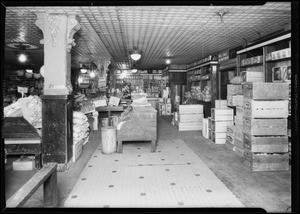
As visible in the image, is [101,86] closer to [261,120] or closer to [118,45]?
[118,45]

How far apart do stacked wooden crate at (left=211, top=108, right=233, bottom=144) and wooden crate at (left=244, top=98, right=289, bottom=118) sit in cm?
213

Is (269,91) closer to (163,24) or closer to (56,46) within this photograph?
(163,24)

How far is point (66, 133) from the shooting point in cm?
446

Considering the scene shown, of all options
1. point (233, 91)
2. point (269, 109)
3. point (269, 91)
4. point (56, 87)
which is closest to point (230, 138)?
point (269, 109)

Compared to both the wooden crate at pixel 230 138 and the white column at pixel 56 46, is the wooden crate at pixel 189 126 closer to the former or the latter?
the wooden crate at pixel 230 138

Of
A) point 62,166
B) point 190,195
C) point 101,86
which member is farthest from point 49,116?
point 101,86

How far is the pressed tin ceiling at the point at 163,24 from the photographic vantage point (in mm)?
4520

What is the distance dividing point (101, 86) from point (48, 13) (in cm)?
691

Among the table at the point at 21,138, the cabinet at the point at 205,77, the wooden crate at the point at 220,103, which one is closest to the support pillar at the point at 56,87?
the table at the point at 21,138

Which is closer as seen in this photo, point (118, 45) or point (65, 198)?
point (65, 198)

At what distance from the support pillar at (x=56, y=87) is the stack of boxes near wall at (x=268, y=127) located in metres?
3.85

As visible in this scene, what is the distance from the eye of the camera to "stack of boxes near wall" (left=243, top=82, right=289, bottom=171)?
4.40m

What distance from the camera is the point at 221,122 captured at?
21.8 ft

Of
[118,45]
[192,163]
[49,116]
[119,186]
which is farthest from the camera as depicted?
[118,45]
